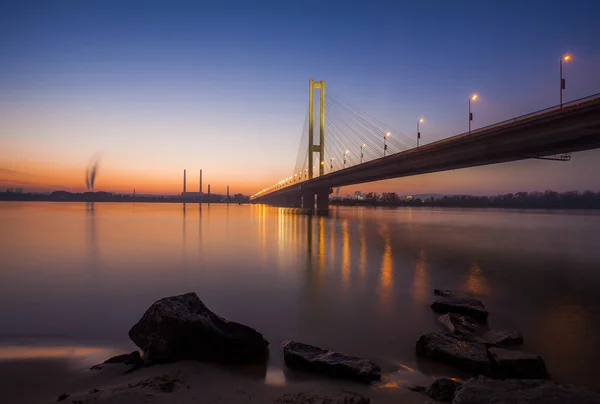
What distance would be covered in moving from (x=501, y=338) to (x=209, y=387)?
5.12m

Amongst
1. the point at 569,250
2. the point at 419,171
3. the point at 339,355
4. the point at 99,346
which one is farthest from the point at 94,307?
the point at 419,171

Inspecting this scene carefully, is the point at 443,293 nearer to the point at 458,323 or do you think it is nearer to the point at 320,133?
the point at 458,323

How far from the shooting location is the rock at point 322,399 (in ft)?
13.8

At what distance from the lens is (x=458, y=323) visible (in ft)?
23.7

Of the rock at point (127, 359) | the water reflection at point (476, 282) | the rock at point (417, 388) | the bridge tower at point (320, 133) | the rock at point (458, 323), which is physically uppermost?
the bridge tower at point (320, 133)

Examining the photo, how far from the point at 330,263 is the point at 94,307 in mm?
10052

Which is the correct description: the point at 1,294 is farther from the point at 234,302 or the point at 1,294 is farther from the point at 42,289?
the point at 234,302

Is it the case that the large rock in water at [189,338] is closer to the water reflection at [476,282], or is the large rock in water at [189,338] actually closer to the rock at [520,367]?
the rock at [520,367]

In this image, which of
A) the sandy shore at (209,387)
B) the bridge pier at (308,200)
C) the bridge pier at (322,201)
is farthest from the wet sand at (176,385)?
the bridge pier at (308,200)

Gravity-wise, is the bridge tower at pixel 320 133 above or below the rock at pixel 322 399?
above

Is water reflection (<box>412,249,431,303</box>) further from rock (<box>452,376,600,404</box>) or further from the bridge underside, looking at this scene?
the bridge underside

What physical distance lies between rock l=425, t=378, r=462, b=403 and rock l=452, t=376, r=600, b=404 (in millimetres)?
377

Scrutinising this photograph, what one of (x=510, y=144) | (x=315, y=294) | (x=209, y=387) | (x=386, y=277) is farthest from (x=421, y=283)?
(x=510, y=144)

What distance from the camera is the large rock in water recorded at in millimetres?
5496
